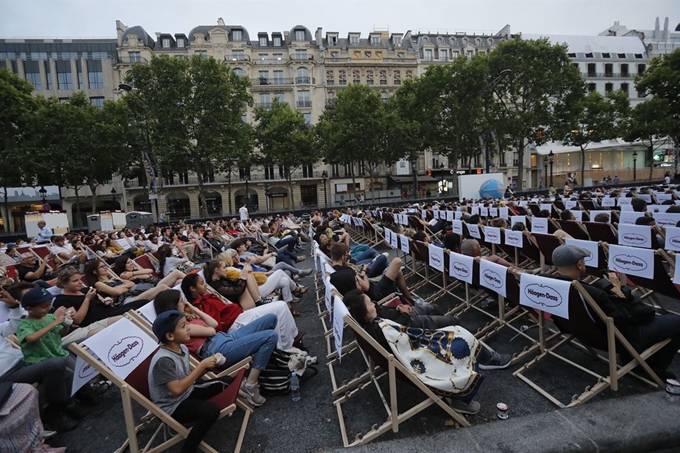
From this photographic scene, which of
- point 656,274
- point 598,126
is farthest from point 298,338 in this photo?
point 598,126

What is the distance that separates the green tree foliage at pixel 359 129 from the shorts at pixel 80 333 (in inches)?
1262

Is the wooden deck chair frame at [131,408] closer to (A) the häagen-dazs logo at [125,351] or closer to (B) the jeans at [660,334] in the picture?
(A) the häagen-dazs logo at [125,351]

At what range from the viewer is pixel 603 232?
6.56m

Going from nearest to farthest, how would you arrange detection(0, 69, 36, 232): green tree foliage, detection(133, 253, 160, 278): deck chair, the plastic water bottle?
the plastic water bottle < detection(133, 253, 160, 278): deck chair < detection(0, 69, 36, 232): green tree foliage

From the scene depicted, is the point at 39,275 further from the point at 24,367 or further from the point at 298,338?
the point at 298,338

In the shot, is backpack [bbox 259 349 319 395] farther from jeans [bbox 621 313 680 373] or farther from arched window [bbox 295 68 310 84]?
arched window [bbox 295 68 310 84]

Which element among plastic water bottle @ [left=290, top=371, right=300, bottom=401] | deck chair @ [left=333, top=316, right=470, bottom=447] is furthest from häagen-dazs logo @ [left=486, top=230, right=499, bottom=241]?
plastic water bottle @ [left=290, top=371, right=300, bottom=401]

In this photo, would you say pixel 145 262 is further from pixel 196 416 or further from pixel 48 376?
pixel 196 416

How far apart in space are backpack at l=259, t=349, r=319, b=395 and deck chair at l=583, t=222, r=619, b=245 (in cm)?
621

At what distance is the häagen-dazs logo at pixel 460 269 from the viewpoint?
460cm

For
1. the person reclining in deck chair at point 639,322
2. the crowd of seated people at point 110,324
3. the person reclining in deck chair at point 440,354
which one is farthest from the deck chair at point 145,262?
the person reclining in deck chair at point 639,322

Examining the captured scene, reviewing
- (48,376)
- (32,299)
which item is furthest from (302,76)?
(48,376)

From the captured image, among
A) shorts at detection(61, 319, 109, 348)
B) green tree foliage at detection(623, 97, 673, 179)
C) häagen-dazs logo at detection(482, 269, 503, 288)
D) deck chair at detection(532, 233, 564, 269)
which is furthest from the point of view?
green tree foliage at detection(623, 97, 673, 179)

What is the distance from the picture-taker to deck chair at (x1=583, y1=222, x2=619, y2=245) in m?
6.39
